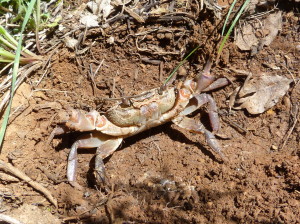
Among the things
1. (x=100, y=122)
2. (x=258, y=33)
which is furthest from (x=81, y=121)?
(x=258, y=33)

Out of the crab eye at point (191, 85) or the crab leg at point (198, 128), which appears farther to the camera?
the crab eye at point (191, 85)

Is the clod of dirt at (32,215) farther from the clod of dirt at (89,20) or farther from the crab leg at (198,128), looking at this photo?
the clod of dirt at (89,20)

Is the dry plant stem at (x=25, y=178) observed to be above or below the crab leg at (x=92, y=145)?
below

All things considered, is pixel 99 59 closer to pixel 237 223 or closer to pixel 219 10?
pixel 219 10

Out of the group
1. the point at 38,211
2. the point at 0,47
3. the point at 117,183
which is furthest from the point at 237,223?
the point at 0,47

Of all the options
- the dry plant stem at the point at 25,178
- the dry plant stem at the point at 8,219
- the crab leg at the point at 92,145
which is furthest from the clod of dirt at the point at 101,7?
the dry plant stem at the point at 8,219

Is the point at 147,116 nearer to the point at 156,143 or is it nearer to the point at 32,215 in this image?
the point at 156,143

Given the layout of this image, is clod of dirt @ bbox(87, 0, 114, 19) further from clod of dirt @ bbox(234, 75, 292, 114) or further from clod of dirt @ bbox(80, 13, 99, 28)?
clod of dirt @ bbox(234, 75, 292, 114)

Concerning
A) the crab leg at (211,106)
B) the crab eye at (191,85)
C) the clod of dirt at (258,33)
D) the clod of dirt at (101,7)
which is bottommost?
the crab leg at (211,106)
